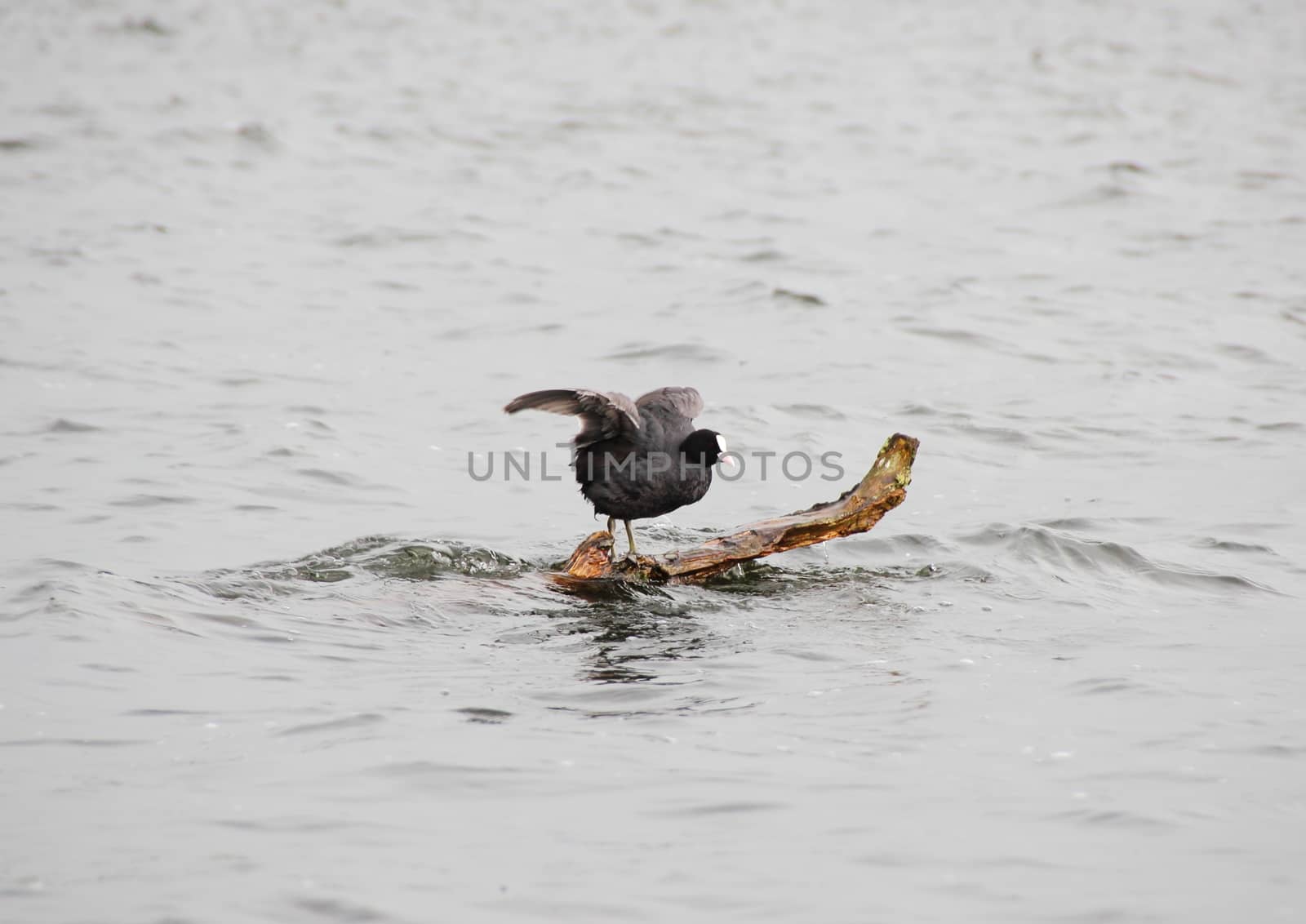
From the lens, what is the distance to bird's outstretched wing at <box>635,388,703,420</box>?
9.13 meters

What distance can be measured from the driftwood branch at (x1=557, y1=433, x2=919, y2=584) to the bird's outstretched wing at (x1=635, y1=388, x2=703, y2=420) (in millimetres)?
860

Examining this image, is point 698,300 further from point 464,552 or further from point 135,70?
point 135,70

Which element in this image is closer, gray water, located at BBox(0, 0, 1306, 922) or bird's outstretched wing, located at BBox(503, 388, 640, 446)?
gray water, located at BBox(0, 0, 1306, 922)

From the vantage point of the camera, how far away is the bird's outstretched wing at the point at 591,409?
8.26m

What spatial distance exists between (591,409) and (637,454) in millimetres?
391

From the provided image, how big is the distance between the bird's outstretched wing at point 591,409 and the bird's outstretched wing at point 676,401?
364 millimetres

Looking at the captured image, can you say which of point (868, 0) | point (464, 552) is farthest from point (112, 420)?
point (868, 0)

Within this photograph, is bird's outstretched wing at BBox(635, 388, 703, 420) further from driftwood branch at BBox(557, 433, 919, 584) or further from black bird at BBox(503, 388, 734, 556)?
driftwood branch at BBox(557, 433, 919, 584)

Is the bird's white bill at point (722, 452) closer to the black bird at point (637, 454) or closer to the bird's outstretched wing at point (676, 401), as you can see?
the black bird at point (637, 454)

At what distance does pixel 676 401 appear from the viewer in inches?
365

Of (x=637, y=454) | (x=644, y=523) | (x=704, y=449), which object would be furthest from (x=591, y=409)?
(x=644, y=523)

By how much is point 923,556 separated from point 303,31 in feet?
84.3

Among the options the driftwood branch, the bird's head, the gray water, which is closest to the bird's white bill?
the bird's head

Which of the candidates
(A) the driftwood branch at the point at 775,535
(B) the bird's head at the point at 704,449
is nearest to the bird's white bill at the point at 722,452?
(B) the bird's head at the point at 704,449
